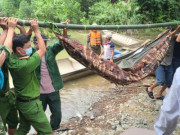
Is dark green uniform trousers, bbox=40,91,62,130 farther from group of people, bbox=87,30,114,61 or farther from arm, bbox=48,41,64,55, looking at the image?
group of people, bbox=87,30,114,61

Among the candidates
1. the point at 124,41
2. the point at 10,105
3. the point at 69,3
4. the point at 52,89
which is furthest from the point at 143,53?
the point at 69,3

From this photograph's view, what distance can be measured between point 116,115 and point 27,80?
74.6 inches

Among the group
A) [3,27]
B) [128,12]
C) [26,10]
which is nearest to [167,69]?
[3,27]

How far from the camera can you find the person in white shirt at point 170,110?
1050 mm

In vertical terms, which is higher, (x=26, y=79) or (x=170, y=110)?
(x=170, y=110)

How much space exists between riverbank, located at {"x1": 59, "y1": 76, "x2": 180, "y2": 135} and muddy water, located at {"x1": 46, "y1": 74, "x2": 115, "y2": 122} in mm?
174

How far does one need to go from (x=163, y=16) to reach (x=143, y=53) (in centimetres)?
909

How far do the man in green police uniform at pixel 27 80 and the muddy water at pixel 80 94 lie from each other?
5.20 feet

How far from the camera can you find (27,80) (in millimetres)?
1941

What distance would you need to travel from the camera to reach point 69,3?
42.2 ft

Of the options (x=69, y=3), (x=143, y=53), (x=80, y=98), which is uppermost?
(x=69, y=3)

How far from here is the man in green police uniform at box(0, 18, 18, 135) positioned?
172 centimetres

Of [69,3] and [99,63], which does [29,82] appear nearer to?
[99,63]

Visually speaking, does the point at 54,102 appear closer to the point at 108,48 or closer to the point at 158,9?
the point at 108,48
